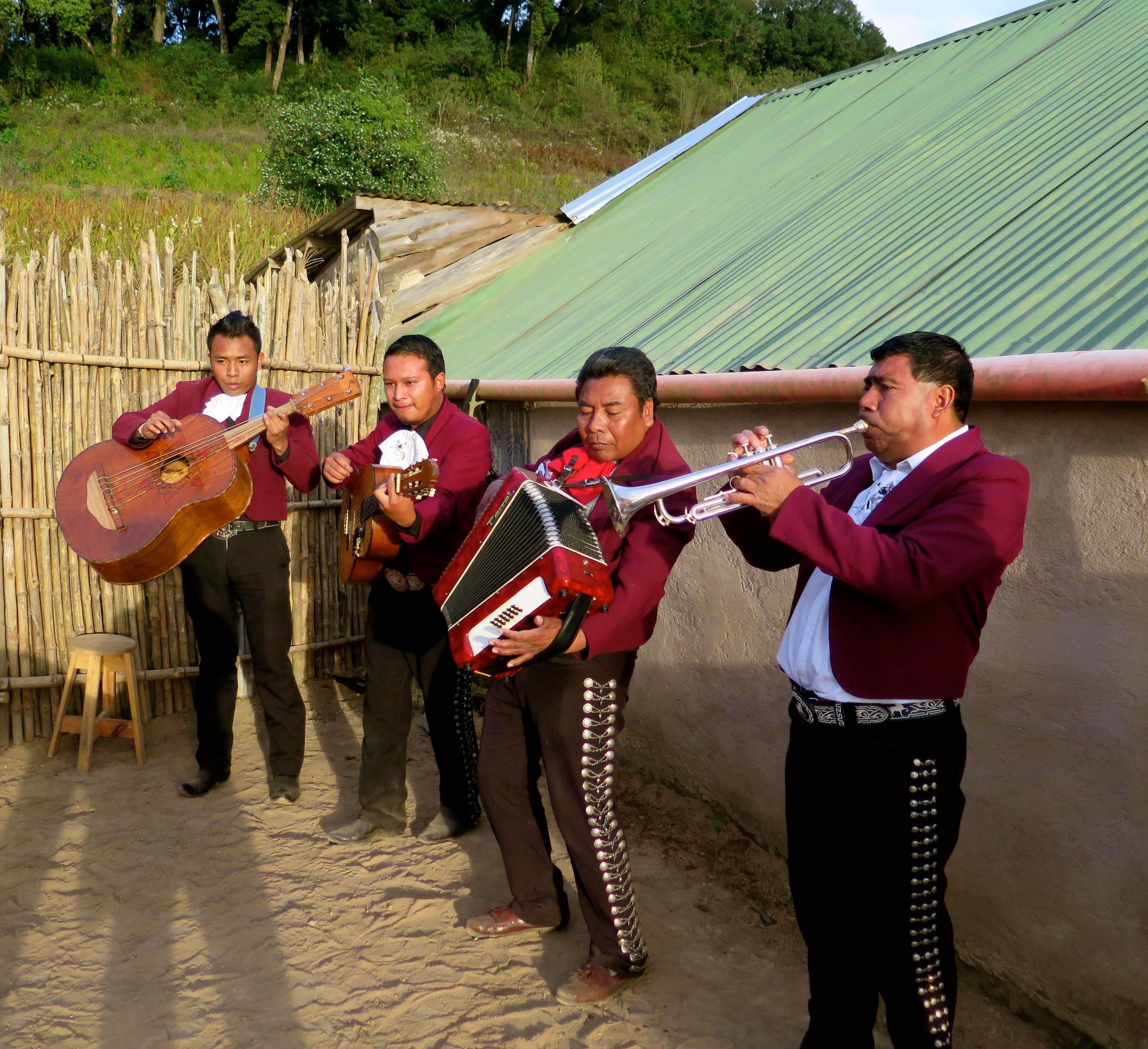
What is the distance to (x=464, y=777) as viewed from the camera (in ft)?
13.7

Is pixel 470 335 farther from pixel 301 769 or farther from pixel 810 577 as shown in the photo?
pixel 810 577

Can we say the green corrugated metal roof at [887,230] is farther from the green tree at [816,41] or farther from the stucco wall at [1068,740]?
the green tree at [816,41]

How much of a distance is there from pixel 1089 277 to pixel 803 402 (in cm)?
107

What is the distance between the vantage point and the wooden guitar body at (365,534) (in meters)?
3.67

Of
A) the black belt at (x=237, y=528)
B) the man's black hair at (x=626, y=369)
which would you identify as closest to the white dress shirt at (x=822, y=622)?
the man's black hair at (x=626, y=369)

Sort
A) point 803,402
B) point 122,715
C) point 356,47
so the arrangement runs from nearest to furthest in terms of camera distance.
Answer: point 803,402 < point 122,715 < point 356,47

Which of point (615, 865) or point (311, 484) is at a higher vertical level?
point (311, 484)

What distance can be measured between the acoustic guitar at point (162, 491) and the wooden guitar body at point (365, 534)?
47 cm

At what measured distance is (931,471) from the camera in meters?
2.21

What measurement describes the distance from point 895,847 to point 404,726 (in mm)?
2422

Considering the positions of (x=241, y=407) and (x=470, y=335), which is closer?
(x=241, y=407)

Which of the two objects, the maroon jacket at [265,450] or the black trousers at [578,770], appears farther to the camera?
the maroon jacket at [265,450]

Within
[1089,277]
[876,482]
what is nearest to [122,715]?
[876,482]

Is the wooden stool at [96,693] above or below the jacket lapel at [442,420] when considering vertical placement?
below
